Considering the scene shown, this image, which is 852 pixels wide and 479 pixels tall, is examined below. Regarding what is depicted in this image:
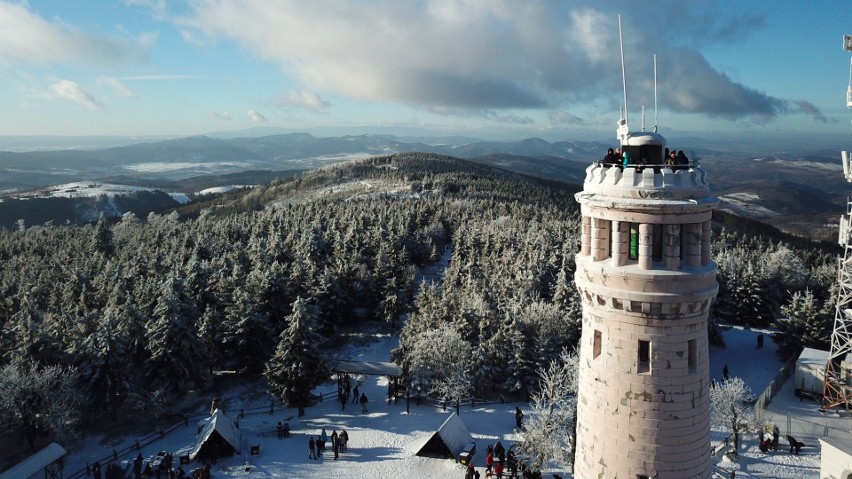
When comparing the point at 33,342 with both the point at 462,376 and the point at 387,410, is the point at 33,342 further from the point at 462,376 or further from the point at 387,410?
the point at 462,376

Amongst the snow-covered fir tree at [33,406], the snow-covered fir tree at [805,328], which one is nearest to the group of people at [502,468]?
the snow-covered fir tree at [33,406]

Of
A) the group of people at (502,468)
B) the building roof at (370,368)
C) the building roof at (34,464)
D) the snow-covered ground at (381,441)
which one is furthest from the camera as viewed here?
the building roof at (370,368)

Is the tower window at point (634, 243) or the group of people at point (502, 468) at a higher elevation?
the tower window at point (634, 243)

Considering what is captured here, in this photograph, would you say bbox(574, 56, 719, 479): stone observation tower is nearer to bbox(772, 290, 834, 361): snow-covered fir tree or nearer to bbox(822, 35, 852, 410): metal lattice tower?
bbox(822, 35, 852, 410): metal lattice tower

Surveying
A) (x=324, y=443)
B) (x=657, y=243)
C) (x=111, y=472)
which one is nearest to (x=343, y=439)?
(x=324, y=443)

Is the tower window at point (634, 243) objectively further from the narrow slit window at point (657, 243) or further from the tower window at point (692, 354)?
the tower window at point (692, 354)

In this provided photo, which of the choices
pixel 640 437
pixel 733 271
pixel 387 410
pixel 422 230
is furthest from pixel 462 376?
pixel 422 230

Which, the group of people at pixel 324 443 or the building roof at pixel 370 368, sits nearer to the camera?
the group of people at pixel 324 443
